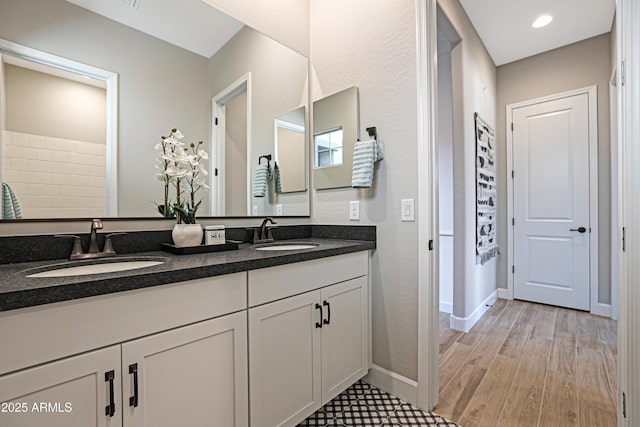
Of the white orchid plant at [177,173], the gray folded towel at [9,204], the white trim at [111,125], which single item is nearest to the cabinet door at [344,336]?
the white orchid plant at [177,173]

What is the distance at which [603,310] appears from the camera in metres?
2.98

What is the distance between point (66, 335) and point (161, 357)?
259mm

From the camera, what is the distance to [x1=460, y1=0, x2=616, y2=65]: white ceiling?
2588mm

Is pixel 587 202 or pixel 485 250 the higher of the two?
pixel 587 202

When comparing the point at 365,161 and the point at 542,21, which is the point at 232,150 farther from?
the point at 542,21

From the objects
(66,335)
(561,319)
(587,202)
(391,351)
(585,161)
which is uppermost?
(585,161)

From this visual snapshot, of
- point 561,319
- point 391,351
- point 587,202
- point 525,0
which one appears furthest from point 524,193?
point 391,351

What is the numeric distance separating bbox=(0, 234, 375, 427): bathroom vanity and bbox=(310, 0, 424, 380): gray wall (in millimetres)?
296

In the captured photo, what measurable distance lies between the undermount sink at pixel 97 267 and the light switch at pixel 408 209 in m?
1.17

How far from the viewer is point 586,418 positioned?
4.98ft

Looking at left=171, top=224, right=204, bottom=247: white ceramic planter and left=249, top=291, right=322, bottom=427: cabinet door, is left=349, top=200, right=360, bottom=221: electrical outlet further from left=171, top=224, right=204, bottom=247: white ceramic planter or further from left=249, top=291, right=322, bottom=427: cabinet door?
left=171, top=224, right=204, bottom=247: white ceramic planter

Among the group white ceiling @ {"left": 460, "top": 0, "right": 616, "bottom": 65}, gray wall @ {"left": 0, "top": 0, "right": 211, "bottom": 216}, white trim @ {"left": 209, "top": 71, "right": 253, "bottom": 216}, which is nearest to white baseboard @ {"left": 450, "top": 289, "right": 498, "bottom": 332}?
white trim @ {"left": 209, "top": 71, "right": 253, "bottom": 216}

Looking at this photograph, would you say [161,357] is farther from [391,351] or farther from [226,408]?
[391,351]

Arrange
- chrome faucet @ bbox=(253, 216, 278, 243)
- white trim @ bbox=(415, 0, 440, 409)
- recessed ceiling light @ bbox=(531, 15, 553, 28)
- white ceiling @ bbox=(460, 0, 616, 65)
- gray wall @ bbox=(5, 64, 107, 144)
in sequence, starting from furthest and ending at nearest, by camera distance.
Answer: recessed ceiling light @ bbox=(531, 15, 553, 28) < white ceiling @ bbox=(460, 0, 616, 65) < chrome faucet @ bbox=(253, 216, 278, 243) < white trim @ bbox=(415, 0, 440, 409) < gray wall @ bbox=(5, 64, 107, 144)
